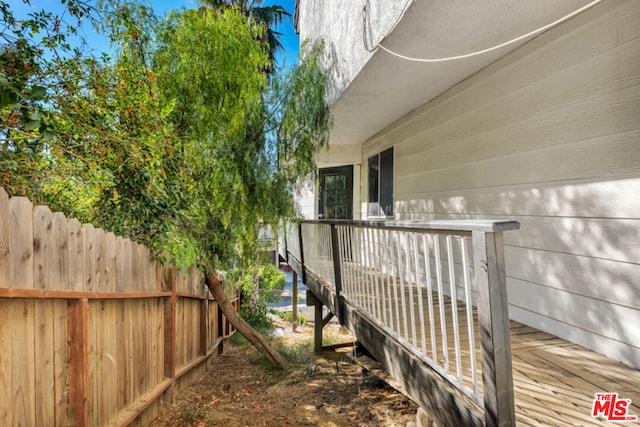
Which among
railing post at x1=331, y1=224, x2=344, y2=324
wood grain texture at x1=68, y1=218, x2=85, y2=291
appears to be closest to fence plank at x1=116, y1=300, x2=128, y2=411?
wood grain texture at x1=68, y1=218, x2=85, y2=291

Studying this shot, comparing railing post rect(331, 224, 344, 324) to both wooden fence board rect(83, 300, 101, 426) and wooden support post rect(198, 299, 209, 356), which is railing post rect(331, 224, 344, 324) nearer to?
wooden fence board rect(83, 300, 101, 426)

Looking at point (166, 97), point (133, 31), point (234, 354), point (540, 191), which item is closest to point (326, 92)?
point (166, 97)

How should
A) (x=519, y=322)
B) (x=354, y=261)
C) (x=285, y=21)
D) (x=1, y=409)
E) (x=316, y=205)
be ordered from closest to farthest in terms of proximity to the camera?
(x=1, y=409)
(x=519, y=322)
(x=354, y=261)
(x=316, y=205)
(x=285, y=21)

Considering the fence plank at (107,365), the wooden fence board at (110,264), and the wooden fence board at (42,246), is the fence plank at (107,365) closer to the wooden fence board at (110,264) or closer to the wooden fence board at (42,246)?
the wooden fence board at (110,264)

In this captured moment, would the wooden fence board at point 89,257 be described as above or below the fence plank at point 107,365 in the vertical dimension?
above

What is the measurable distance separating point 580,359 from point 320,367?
3.83 meters

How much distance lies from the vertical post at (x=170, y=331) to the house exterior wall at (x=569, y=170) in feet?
11.4

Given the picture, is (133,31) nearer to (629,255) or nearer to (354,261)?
(354,261)

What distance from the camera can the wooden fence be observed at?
1.75 meters

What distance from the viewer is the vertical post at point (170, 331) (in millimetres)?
3703

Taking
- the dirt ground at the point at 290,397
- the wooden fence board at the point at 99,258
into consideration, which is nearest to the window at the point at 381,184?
the dirt ground at the point at 290,397

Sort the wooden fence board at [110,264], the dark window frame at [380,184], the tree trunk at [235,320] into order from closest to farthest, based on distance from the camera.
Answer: the wooden fence board at [110,264]
the tree trunk at [235,320]
the dark window frame at [380,184]

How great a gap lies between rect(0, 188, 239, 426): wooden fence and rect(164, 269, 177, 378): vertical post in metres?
0.01

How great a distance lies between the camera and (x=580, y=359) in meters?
2.25
